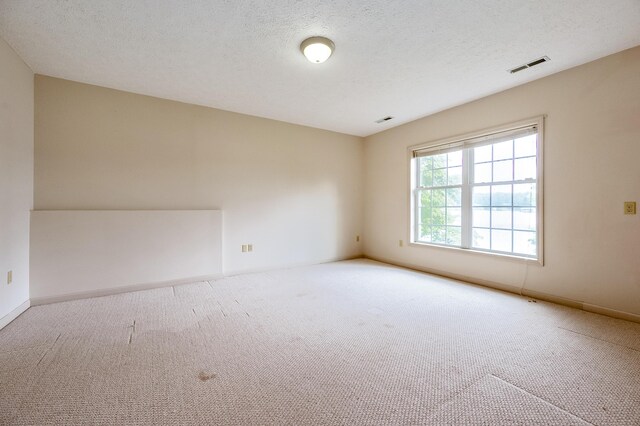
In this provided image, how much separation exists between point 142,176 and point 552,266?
4985 millimetres

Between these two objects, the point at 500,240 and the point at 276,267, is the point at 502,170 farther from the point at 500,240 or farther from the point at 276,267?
the point at 276,267

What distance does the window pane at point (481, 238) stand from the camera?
368 centimetres

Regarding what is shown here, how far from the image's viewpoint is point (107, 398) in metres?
1.47

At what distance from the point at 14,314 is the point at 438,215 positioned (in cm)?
512

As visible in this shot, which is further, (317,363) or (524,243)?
(524,243)

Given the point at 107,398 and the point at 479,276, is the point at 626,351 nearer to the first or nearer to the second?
the point at 479,276

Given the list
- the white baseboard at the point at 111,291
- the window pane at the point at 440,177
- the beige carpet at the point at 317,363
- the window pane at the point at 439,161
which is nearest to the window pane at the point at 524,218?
the beige carpet at the point at 317,363

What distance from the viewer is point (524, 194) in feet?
10.9

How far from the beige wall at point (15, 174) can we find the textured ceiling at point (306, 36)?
250 mm

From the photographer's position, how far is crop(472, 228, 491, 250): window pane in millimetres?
3680

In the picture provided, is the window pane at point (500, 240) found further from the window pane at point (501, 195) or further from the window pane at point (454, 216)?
the window pane at point (454, 216)

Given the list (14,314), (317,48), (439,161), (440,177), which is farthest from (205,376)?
(439,161)

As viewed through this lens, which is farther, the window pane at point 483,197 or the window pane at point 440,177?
the window pane at point 440,177

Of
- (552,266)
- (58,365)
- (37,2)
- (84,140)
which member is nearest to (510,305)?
(552,266)
